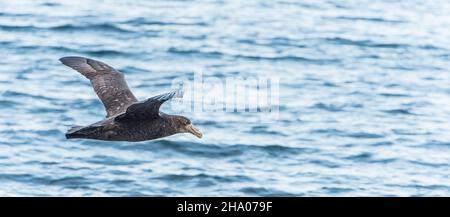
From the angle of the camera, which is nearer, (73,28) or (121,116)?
(121,116)

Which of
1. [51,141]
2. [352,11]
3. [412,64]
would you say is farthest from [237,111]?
[352,11]

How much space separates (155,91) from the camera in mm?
22828

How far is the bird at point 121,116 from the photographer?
11.5 meters

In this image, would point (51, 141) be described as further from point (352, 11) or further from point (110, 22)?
point (352, 11)

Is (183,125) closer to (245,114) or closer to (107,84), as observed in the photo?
(107,84)

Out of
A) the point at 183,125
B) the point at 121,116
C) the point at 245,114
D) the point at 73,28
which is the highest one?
the point at 73,28

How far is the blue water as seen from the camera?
18328 millimetres

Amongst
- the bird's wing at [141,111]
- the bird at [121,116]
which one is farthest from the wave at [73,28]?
the bird's wing at [141,111]

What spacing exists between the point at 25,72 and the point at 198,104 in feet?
13.0

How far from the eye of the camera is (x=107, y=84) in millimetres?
13203

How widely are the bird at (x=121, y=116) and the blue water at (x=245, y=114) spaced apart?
166 inches

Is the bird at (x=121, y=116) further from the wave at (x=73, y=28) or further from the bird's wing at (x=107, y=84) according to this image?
the wave at (x=73, y=28)

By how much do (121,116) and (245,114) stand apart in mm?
10190

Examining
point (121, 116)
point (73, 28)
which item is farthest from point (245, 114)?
point (121, 116)
